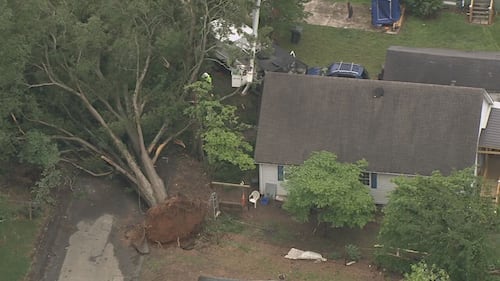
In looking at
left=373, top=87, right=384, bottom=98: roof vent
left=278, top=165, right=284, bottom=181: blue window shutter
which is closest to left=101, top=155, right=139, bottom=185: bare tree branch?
left=278, top=165, right=284, bottom=181: blue window shutter

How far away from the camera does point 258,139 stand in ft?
103

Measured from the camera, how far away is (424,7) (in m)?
45.1

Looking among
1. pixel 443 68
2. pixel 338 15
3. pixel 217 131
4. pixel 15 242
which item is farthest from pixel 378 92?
pixel 338 15

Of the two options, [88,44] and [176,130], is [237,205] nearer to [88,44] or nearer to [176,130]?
[176,130]

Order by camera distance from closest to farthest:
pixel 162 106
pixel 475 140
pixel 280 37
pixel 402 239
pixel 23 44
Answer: pixel 402 239, pixel 23 44, pixel 475 140, pixel 162 106, pixel 280 37

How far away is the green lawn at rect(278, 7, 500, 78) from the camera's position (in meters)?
42.3

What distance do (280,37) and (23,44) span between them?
1917 centimetres

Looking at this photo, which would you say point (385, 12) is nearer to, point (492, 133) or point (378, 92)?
point (378, 92)

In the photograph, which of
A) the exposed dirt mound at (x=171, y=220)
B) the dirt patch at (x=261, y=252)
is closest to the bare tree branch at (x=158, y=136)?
the exposed dirt mound at (x=171, y=220)

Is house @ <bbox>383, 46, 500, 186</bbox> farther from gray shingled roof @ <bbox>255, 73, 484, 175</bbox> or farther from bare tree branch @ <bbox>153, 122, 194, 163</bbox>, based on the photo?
bare tree branch @ <bbox>153, 122, 194, 163</bbox>

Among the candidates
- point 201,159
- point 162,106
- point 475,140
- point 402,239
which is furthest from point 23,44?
point 475,140

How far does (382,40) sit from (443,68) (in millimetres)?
8131

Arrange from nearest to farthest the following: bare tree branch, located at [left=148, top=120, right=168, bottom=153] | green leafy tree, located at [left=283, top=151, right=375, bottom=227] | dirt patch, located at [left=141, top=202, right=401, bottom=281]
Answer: dirt patch, located at [left=141, top=202, right=401, bottom=281] → green leafy tree, located at [left=283, top=151, right=375, bottom=227] → bare tree branch, located at [left=148, top=120, right=168, bottom=153]

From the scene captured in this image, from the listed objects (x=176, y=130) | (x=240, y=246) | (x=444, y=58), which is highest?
(x=444, y=58)
